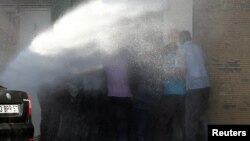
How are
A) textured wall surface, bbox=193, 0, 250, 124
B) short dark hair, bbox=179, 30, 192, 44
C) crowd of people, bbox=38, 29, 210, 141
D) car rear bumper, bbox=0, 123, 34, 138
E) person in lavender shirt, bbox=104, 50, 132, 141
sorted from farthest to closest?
textured wall surface, bbox=193, 0, 250, 124
short dark hair, bbox=179, 30, 192, 44
crowd of people, bbox=38, 29, 210, 141
person in lavender shirt, bbox=104, 50, 132, 141
car rear bumper, bbox=0, 123, 34, 138

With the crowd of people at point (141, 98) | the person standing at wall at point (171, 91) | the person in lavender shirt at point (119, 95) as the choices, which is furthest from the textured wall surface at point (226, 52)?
the person in lavender shirt at point (119, 95)

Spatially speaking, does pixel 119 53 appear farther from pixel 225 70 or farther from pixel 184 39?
pixel 225 70

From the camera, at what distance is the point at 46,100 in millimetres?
9766

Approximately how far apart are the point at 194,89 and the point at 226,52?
1404 mm

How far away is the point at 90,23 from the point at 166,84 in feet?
6.32

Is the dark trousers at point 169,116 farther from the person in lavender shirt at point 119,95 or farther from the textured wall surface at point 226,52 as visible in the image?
the textured wall surface at point 226,52

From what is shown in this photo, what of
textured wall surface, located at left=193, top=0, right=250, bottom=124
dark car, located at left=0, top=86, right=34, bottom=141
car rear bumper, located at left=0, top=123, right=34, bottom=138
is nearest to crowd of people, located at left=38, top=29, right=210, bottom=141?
textured wall surface, located at left=193, top=0, right=250, bottom=124

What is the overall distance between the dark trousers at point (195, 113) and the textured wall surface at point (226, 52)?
781 mm

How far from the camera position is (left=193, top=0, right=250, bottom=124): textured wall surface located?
10.3m

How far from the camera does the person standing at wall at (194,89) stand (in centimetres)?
947

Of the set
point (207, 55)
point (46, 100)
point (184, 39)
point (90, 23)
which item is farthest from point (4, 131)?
point (207, 55)

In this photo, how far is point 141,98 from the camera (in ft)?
31.5

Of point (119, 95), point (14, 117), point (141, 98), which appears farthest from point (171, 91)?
point (14, 117)

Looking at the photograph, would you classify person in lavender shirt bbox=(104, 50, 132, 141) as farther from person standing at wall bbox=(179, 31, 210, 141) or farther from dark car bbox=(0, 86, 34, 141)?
dark car bbox=(0, 86, 34, 141)
